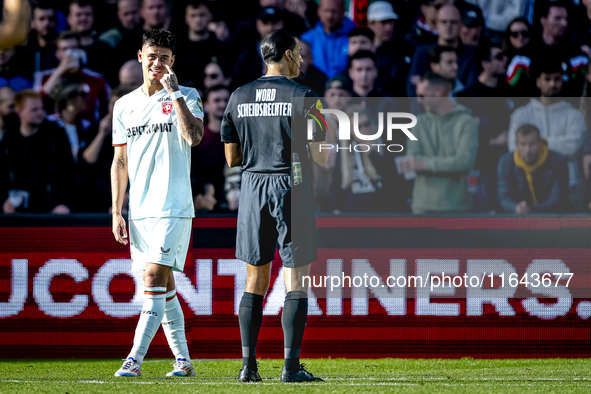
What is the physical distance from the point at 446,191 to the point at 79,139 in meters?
3.77

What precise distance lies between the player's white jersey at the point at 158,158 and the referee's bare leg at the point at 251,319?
674 millimetres

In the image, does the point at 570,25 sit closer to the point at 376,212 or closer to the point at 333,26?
the point at 333,26

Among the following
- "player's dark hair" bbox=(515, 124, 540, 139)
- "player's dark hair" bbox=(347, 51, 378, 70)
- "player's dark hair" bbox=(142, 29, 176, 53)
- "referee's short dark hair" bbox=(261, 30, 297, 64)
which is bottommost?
"player's dark hair" bbox=(515, 124, 540, 139)

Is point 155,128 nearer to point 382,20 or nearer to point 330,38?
point 330,38

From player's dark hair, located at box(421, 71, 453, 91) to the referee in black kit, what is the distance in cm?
308

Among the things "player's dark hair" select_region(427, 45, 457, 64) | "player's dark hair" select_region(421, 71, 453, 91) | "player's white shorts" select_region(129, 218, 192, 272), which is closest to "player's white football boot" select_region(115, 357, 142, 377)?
Answer: "player's white shorts" select_region(129, 218, 192, 272)

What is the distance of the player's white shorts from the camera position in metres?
4.52

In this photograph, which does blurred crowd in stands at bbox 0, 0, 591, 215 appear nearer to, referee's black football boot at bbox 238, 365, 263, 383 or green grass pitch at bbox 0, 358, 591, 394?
green grass pitch at bbox 0, 358, 591, 394

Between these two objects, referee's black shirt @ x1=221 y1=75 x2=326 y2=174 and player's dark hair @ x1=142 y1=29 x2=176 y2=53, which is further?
player's dark hair @ x1=142 y1=29 x2=176 y2=53

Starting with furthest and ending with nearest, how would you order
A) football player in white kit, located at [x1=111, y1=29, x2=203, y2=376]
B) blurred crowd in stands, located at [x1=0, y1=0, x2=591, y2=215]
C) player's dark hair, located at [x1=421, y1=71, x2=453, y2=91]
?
player's dark hair, located at [x1=421, y1=71, x2=453, y2=91] < blurred crowd in stands, located at [x1=0, y1=0, x2=591, y2=215] < football player in white kit, located at [x1=111, y1=29, x2=203, y2=376]

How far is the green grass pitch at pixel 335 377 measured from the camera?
3.93 m

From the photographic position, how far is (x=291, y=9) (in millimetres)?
8164

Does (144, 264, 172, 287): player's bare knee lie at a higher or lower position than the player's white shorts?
lower

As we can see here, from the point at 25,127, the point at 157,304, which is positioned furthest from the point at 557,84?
the point at 25,127
